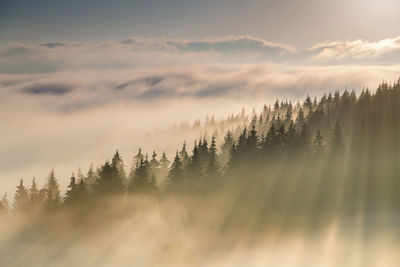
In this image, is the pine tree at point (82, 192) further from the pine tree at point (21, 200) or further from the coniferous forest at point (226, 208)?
the pine tree at point (21, 200)

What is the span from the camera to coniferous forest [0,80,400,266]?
6322cm

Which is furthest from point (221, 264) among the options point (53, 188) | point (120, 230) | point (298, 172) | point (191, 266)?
point (53, 188)

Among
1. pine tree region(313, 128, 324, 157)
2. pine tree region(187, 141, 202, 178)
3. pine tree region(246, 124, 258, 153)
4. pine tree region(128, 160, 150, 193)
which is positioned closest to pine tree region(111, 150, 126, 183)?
pine tree region(128, 160, 150, 193)

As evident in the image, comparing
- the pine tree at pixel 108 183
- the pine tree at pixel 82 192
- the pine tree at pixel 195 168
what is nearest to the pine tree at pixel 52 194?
the pine tree at pixel 82 192

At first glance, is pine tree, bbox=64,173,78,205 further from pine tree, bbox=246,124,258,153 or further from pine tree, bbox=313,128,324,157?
pine tree, bbox=313,128,324,157

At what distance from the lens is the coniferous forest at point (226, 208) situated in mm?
63219

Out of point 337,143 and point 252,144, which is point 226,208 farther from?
point 337,143

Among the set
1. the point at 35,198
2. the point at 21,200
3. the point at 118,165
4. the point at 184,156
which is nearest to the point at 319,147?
the point at 184,156

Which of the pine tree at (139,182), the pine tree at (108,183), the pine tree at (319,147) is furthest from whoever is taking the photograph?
the pine tree at (319,147)

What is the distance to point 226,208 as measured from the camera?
77.1 m

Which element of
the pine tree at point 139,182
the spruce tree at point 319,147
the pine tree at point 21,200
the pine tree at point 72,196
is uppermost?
the spruce tree at point 319,147

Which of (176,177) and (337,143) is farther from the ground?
(337,143)

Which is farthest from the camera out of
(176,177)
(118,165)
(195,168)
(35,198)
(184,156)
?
(184,156)

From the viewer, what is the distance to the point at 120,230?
7212 centimetres
